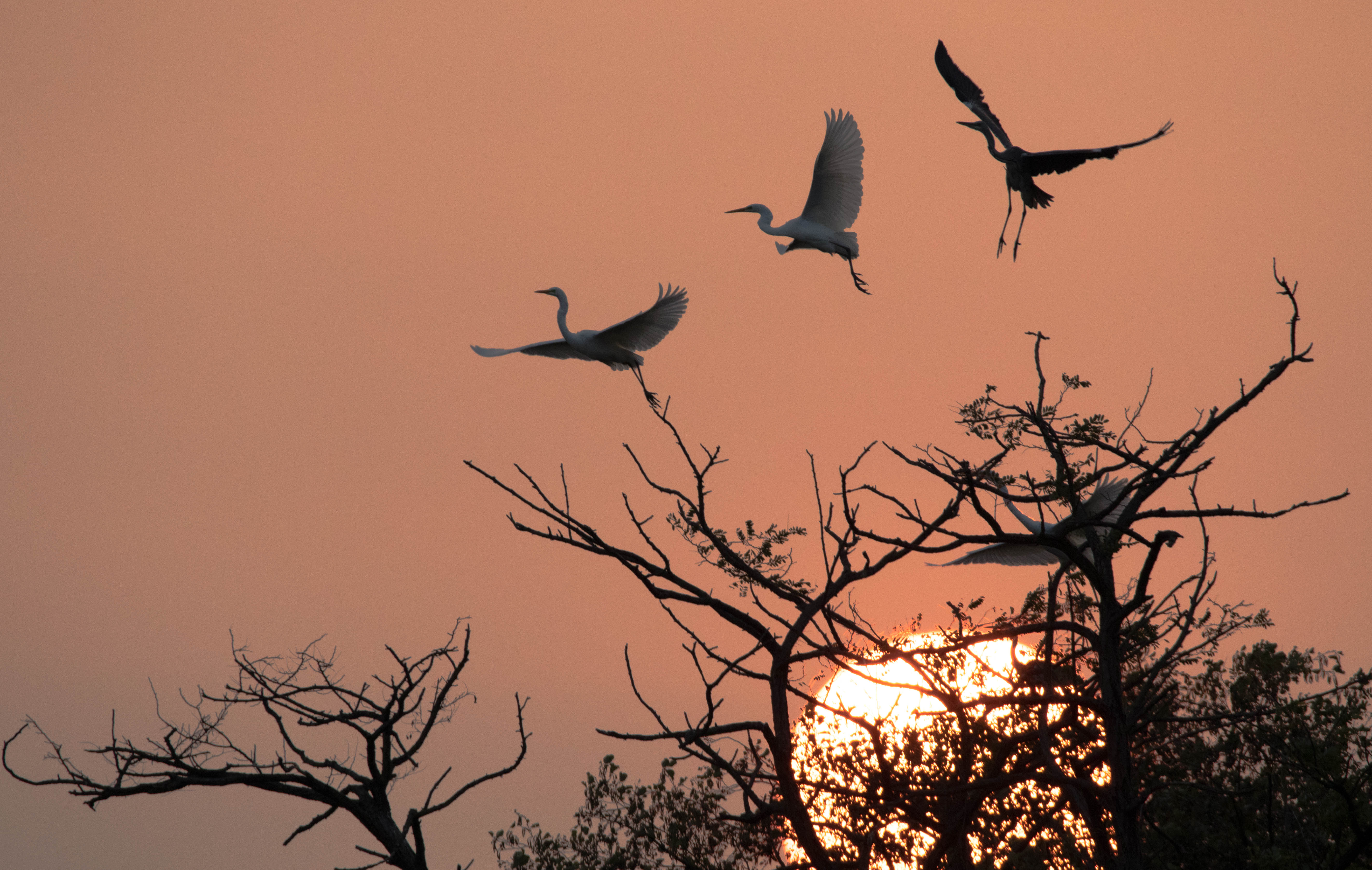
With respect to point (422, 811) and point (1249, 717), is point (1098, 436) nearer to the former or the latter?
point (1249, 717)

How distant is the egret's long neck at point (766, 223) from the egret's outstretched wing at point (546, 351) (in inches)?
91.3

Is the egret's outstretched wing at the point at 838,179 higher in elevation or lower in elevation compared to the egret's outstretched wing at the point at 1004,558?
higher

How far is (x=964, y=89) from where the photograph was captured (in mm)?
9445

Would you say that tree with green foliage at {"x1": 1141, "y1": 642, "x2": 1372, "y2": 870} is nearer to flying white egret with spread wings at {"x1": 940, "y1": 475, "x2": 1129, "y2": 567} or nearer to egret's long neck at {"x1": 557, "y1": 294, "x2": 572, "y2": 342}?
flying white egret with spread wings at {"x1": 940, "y1": 475, "x2": 1129, "y2": 567}

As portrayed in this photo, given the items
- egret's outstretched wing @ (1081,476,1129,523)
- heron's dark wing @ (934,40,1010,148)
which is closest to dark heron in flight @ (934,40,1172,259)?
heron's dark wing @ (934,40,1010,148)

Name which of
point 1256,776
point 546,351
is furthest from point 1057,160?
point 1256,776

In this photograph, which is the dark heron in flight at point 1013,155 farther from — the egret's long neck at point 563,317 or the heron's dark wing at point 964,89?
the egret's long neck at point 563,317

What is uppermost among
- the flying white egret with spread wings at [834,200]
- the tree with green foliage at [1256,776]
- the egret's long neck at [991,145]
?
the flying white egret with spread wings at [834,200]

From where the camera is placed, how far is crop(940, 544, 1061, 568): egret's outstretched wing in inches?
474

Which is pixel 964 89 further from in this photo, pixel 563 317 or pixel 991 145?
pixel 563 317

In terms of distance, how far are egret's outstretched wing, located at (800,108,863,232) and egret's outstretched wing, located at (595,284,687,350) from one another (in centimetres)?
156

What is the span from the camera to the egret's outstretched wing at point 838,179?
12000 mm

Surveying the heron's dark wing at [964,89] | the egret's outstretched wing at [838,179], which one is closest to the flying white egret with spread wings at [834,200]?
the egret's outstretched wing at [838,179]

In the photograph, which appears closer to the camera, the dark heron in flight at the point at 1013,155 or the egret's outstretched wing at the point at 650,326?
the dark heron in flight at the point at 1013,155
